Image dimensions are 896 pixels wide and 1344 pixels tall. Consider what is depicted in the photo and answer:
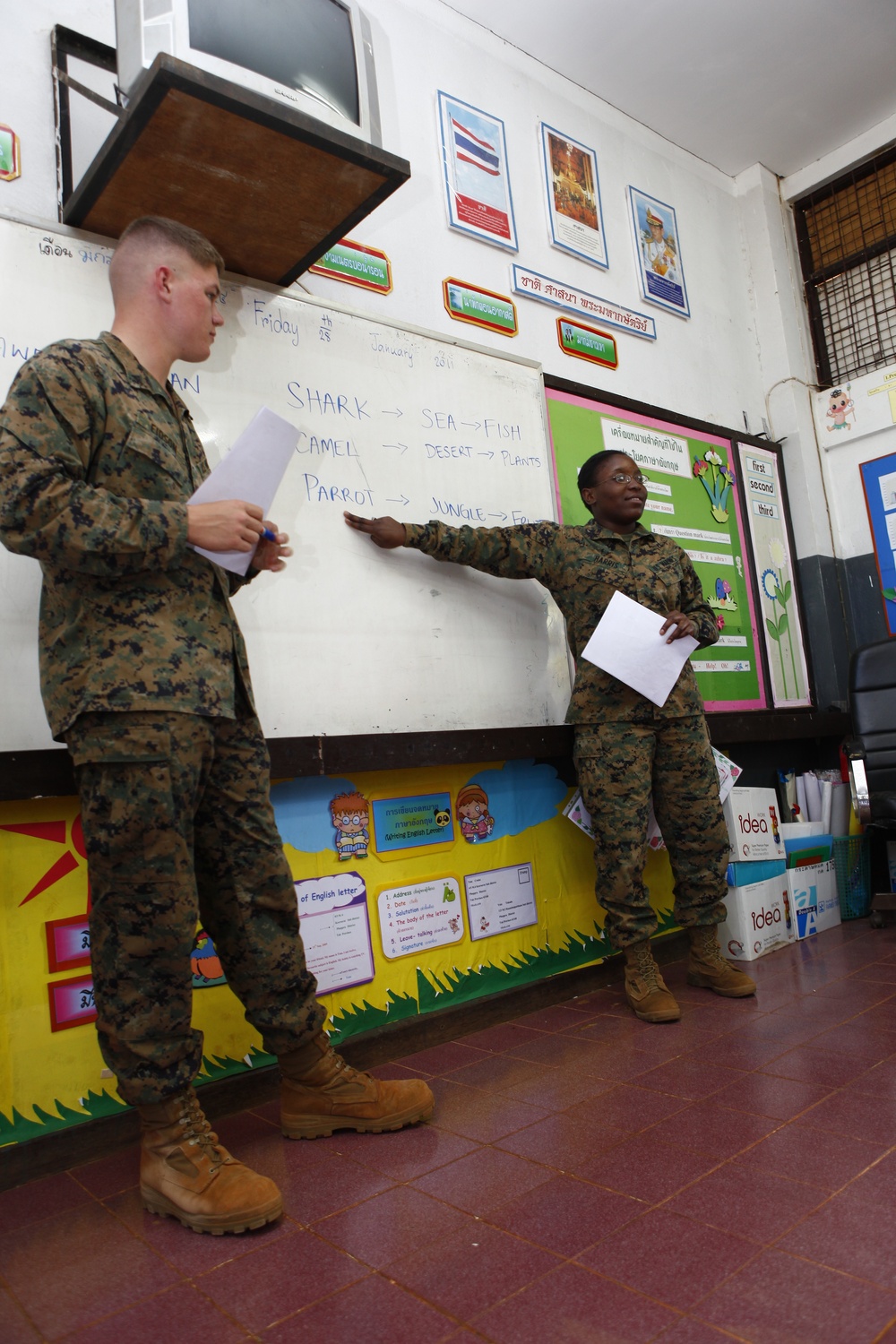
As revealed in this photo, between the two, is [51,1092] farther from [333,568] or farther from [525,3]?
[525,3]

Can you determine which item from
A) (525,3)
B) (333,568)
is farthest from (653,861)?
(525,3)

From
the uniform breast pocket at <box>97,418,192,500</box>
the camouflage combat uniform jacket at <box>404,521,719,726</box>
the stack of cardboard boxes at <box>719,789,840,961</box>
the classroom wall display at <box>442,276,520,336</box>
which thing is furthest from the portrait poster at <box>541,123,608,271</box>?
the uniform breast pocket at <box>97,418,192,500</box>

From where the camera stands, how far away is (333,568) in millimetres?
2262

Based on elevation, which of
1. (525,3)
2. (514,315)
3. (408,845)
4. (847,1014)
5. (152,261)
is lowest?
(847,1014)

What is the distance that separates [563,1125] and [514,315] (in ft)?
7.94

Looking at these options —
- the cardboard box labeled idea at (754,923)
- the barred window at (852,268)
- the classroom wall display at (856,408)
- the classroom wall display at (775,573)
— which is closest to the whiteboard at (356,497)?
the cardboard box labeled idea at (754,923)

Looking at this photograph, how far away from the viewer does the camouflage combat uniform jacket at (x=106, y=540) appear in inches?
52.1

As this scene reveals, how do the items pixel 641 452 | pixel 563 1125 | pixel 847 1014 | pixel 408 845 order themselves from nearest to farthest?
pixel 563 1125 < pixel 847 1014 < pixel 408 845 < pixel 641 452

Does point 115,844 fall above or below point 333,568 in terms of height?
below

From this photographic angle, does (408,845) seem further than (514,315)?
No

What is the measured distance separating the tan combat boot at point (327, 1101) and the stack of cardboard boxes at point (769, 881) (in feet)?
5.09

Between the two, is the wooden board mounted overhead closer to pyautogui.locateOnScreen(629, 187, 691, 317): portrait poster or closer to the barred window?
pyautogui.locateOnScreen(629, 187, 691, 317): portrait poster

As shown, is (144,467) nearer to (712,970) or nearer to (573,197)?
(712,970)

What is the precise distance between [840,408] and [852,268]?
2.37 feet
